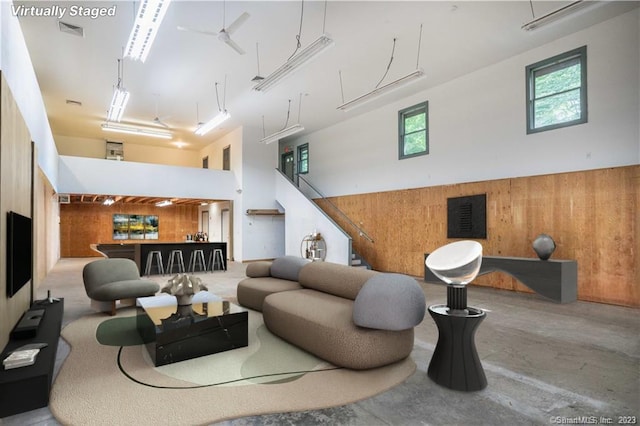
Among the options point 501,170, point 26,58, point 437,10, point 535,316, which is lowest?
point 535,316

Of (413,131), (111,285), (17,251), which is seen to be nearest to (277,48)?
(413,131)

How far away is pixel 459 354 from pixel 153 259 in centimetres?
870

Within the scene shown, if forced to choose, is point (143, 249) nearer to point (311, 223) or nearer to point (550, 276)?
point (311, 223)

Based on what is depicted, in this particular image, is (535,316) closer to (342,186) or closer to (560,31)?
(560,31)

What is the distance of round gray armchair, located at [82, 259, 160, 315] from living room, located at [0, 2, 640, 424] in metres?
0.93

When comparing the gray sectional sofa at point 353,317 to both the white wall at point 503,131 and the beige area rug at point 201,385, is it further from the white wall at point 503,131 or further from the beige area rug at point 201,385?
the white wall at point 503,131

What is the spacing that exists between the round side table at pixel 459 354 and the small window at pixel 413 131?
21.7ft

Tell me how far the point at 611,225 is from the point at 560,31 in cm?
350

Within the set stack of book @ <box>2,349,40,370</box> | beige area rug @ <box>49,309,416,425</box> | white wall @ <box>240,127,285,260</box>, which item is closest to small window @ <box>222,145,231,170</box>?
white wall @ <box>240,127,285,260</box>

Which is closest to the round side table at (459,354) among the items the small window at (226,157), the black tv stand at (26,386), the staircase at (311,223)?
the black tv stand at (26,386)

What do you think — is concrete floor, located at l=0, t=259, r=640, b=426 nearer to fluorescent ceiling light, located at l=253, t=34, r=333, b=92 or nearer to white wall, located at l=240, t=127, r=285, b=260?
fluorescent ceiling light, located at l=253, t=34, r=333, b=92

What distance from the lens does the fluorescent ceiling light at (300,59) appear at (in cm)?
460

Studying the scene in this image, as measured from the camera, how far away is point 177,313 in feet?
11.7

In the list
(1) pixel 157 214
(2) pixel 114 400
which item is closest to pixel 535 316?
(2) pixel 114 400
